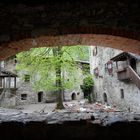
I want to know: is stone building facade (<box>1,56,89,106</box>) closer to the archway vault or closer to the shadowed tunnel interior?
the archway vault

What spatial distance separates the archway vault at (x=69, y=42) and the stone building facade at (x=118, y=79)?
18.9 feet

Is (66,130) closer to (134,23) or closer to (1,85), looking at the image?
(134,23)

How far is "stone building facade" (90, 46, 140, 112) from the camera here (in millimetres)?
11094

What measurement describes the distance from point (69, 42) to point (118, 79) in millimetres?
9665

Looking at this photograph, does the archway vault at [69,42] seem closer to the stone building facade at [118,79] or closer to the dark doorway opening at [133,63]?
the stone building facade at [118,79]

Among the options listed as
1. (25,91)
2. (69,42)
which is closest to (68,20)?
(69,42)

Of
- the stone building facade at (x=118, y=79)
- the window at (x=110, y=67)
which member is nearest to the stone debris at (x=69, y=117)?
the stone building facade at (x=118, y=79)

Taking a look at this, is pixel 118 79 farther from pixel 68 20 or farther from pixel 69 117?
pixel 68 20

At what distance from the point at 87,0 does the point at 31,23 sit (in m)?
0.95

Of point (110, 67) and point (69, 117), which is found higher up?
point (110, 67)

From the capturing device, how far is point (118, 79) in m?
13.6

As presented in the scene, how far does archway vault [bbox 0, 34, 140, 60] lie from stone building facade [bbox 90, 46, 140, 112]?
5761 millimetres

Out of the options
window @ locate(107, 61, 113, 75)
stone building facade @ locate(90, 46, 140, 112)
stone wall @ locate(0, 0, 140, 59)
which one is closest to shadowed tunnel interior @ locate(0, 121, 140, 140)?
stone wall @ locate(0, 0, 140, 59)

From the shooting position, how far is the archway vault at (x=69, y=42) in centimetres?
372
